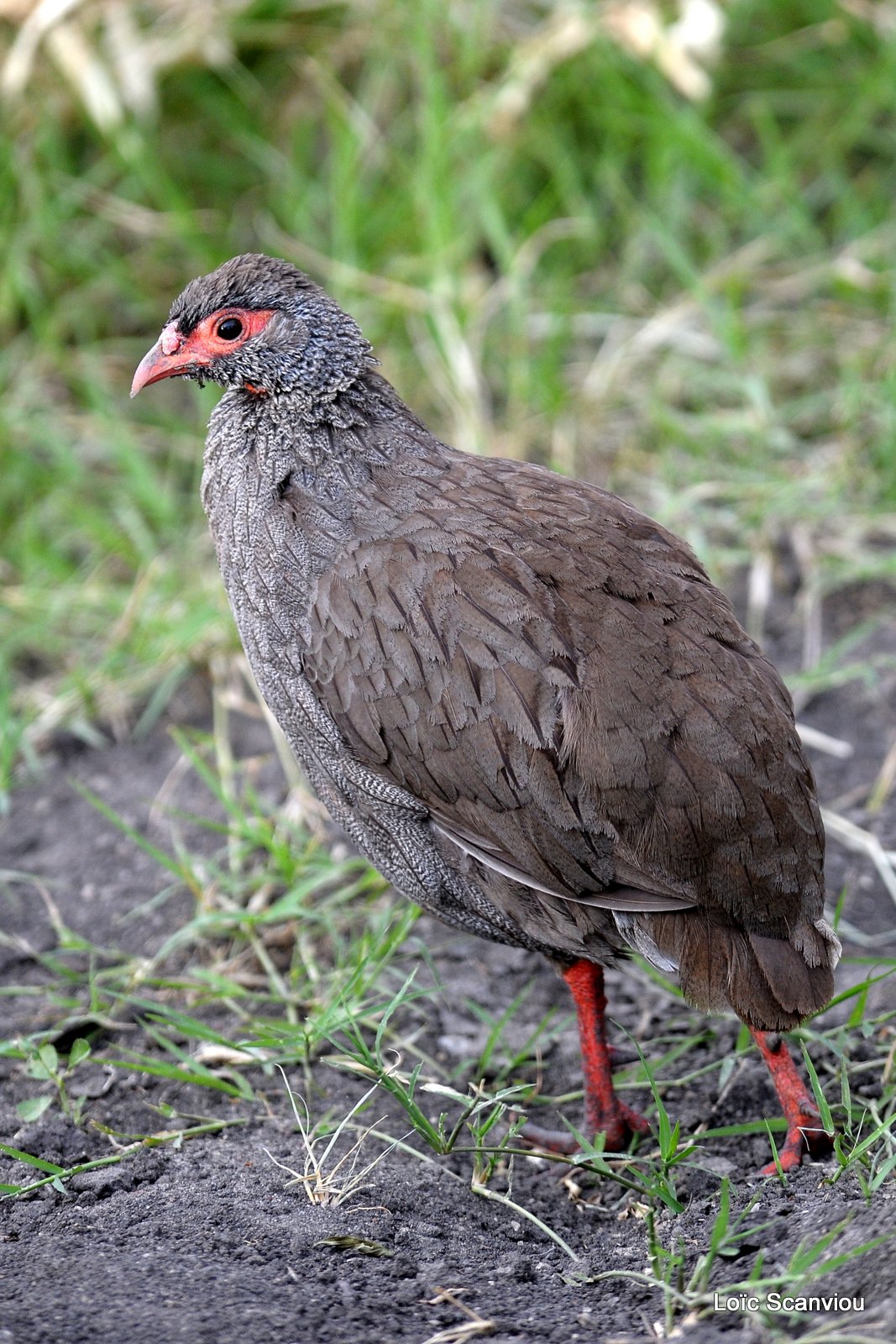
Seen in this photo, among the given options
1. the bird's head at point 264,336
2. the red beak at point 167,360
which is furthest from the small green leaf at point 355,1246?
the red beak at point 167,360

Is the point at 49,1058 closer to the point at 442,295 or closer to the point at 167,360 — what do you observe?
the point at 167,360

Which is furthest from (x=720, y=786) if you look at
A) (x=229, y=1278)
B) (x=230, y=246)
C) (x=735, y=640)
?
(x=230, y=246)

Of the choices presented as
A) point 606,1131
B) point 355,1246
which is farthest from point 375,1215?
point 606,1131

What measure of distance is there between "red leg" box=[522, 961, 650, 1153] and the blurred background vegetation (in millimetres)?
2329

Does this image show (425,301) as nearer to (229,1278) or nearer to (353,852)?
(353,852)

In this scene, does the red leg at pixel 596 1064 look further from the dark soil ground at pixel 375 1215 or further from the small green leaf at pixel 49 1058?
the small green leaf at pixel 49 1058

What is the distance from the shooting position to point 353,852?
4555mm

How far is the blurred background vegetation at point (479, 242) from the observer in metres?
5.90

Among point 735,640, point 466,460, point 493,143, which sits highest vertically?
point 493,143

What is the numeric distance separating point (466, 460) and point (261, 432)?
0.51 metres
